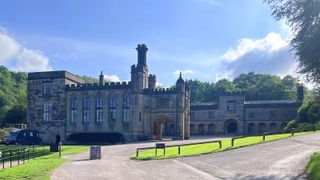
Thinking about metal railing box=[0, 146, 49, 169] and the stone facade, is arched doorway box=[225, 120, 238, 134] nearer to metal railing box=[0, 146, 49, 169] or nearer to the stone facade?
the stone facade

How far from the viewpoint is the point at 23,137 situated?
1957 inches

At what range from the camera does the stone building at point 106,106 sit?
50844 mm

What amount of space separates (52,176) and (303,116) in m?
38.8

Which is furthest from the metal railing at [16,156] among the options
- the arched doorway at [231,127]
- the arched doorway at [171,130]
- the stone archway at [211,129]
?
the arched doorway at [231,127]

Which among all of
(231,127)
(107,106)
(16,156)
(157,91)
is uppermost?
(157,91)

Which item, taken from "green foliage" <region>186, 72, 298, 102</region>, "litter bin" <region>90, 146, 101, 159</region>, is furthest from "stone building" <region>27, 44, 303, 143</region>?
"green foliage" <region>186, 72, 298, 102</region>

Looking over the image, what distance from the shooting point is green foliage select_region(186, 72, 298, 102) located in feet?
292

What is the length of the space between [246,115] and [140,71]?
2787 centimetres

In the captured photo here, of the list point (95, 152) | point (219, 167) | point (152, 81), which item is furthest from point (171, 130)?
point (219, 167)

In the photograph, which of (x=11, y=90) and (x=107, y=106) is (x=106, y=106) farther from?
(x=11, y=90)

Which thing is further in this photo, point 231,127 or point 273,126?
point 231,127

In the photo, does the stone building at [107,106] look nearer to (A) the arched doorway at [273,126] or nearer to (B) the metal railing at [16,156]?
(B) the metal railing at [16,156]

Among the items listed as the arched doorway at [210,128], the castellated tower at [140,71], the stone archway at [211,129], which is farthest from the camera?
the arched doorway at [210,128]

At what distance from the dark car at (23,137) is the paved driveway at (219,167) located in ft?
93.4
